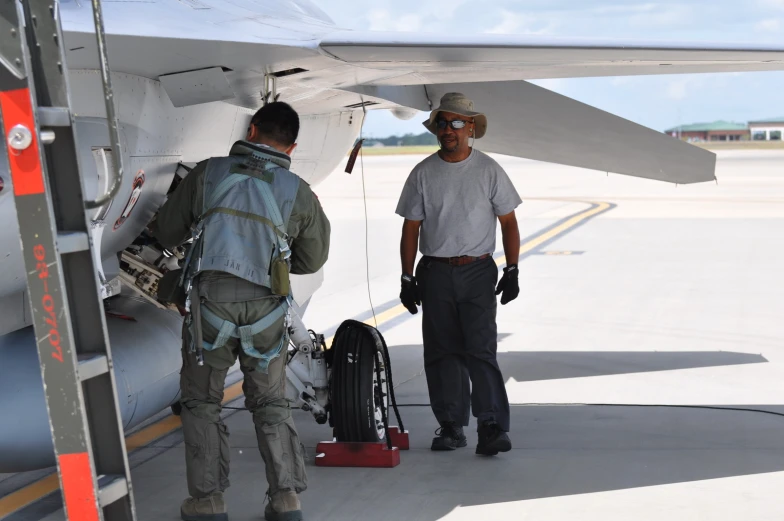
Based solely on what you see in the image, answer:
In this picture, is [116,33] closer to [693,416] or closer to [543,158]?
[693,416]

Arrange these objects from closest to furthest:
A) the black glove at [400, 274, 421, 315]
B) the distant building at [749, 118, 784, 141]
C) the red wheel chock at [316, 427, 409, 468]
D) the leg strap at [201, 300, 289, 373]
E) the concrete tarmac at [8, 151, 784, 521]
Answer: the leg strap at [201, 300, 289, 373], the concrete tarmac at [8, 151, 784, 521], the red wheel chock at [316, 427, 409, 468], the black glove at [400, 274, 421, 315], the distant building at [749, 118, 784, 141]

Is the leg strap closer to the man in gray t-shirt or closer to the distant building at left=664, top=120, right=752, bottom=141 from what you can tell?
the man in gray t-shirt

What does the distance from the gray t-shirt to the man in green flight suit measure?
1.24 metres

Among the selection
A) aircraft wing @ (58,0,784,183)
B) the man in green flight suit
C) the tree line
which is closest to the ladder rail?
aircraft wing @ (58,0,784,183)

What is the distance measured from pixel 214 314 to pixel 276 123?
0.93m

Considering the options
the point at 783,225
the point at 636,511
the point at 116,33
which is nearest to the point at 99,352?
the point at 116,33

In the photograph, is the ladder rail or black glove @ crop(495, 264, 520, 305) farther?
black glove @ crop(495, 264, 520, 305)

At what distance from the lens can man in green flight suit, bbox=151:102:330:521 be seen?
4633mm

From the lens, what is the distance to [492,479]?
549 centimetres

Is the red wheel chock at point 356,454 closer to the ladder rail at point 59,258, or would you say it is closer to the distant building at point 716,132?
the ladder rail at point 59,258

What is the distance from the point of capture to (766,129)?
156 metres

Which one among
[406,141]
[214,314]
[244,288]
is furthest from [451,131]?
[406,141]

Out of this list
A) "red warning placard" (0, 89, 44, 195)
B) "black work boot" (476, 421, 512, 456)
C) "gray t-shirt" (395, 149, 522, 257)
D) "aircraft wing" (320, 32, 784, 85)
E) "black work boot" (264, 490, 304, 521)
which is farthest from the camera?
"gray t-shirt" (395, 149, 522, 257)

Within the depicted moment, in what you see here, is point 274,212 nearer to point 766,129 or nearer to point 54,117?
point 54,117
